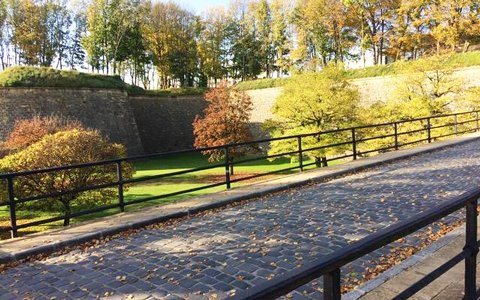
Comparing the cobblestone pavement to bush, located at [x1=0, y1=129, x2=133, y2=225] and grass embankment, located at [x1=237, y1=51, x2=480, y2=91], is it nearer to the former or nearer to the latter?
bush, located at [x1=0, y1=129, x2=133, y2=225]

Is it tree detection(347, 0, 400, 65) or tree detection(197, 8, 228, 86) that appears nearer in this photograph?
tree detection(347, 0, 400, 65)

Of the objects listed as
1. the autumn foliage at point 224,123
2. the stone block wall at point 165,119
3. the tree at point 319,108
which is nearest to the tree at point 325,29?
the stone block wall at point 165,119

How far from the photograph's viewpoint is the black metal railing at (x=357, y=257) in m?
1.39

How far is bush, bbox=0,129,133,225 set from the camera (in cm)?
1162

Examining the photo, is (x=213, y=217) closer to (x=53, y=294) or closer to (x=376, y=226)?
(x=376, y=226)

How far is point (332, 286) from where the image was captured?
64.2 inches

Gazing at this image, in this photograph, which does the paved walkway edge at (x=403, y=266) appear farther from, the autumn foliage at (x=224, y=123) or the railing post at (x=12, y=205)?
the autumn foliage at (x=224, y=123)

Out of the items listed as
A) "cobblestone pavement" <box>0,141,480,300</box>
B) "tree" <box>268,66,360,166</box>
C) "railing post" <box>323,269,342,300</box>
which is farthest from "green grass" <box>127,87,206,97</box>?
"railing post" <box>323,269,342,300</box>

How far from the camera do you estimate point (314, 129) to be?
20.9 meters

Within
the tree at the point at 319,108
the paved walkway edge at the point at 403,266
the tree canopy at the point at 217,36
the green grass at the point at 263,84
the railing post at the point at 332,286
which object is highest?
the tree canopy at the point at 217,36

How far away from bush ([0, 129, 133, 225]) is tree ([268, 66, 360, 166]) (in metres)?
10.1

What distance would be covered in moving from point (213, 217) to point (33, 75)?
27.3m

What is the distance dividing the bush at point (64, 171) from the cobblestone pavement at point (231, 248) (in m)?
6.32

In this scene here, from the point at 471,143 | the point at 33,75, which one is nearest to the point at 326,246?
the point at 471,143
